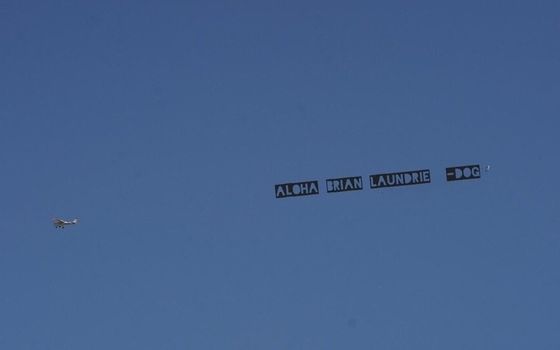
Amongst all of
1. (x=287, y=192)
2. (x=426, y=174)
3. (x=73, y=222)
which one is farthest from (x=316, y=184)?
(x=73, y=222)

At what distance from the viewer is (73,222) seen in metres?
105

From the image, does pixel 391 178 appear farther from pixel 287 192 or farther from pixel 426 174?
pixel 287 192

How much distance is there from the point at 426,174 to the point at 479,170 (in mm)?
6774

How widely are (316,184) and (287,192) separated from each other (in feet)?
12.9

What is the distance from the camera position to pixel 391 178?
104250mm

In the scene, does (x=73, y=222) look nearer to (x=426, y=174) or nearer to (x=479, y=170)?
(x=426, y=174)

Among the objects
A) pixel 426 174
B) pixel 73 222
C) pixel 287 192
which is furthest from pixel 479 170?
pixel 73 222

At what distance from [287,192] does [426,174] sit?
1817 cm

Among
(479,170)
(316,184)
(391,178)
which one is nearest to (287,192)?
(316,184)

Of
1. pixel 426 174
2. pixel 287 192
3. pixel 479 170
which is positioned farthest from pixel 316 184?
pixel 479 170

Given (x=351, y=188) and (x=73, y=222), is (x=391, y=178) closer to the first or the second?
(x=351, y=188)

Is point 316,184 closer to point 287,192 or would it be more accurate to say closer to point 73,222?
point 287,192

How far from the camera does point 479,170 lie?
340ft

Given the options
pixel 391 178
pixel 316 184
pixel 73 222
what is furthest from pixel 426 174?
pixel 73 222
